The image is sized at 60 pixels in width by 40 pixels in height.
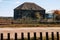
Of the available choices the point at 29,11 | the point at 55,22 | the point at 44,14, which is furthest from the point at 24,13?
the point at 55,22

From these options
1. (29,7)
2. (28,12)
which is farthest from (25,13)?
(29,7)

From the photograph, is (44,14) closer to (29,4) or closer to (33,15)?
(33,15)

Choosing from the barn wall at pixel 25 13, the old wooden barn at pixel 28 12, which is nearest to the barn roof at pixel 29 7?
the old wooden barn at pixel 28 12

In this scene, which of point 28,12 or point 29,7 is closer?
point 28,12

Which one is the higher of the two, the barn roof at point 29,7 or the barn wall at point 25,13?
the barn roof at point 29,7

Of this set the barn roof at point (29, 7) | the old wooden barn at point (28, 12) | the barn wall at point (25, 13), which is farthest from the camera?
the barn roof at point (29, 7)

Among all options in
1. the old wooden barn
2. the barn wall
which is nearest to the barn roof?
the old wooden barn

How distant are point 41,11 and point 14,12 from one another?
9.29 m

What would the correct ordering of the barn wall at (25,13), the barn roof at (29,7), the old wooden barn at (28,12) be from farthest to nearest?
the barn roof at (29,7) < the barn wall at (25,13) < the old wooden barn at (28,12)

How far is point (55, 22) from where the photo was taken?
4488 centimetres

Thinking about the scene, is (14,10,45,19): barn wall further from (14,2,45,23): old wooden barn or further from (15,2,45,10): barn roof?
(15,2,45,10): barn roof

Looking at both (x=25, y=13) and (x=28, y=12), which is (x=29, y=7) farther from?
(x=25, y=13)

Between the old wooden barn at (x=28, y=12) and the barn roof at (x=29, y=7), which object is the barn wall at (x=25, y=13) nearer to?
the old wooden barn at (x=28, y=12)

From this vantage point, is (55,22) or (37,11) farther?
(37,11)
